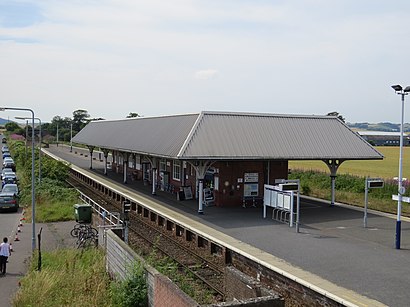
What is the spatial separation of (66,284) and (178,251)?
585 centimetres

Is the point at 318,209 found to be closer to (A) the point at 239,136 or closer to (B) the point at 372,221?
(B) the point at 372,221

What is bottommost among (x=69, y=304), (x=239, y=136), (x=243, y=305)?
(x=69, y=304)

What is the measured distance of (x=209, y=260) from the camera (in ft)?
54.6

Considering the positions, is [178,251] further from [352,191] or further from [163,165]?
[352,191]

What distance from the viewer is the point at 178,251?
60.4ft

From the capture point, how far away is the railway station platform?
12.2 metres

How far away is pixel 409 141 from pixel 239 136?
4264 inches

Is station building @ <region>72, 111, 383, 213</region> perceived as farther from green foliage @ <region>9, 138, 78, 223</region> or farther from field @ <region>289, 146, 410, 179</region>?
field @ <region>289, 146, 410, 179</region>

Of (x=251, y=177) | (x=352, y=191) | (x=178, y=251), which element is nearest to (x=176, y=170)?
(x=251, y=177)

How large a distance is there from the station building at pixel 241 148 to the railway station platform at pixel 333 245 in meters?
1.27

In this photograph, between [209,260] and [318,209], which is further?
[318,209]

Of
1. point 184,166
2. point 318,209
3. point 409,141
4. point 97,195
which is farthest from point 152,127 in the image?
point 409,141

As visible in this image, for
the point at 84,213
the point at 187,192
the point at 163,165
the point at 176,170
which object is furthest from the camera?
the point at 163,165

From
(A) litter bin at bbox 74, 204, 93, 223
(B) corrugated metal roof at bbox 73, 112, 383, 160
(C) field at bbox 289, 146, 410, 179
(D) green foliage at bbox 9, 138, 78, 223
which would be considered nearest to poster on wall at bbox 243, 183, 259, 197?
(B) corrugated metal roof at bbox 73, 112, 383, 160
